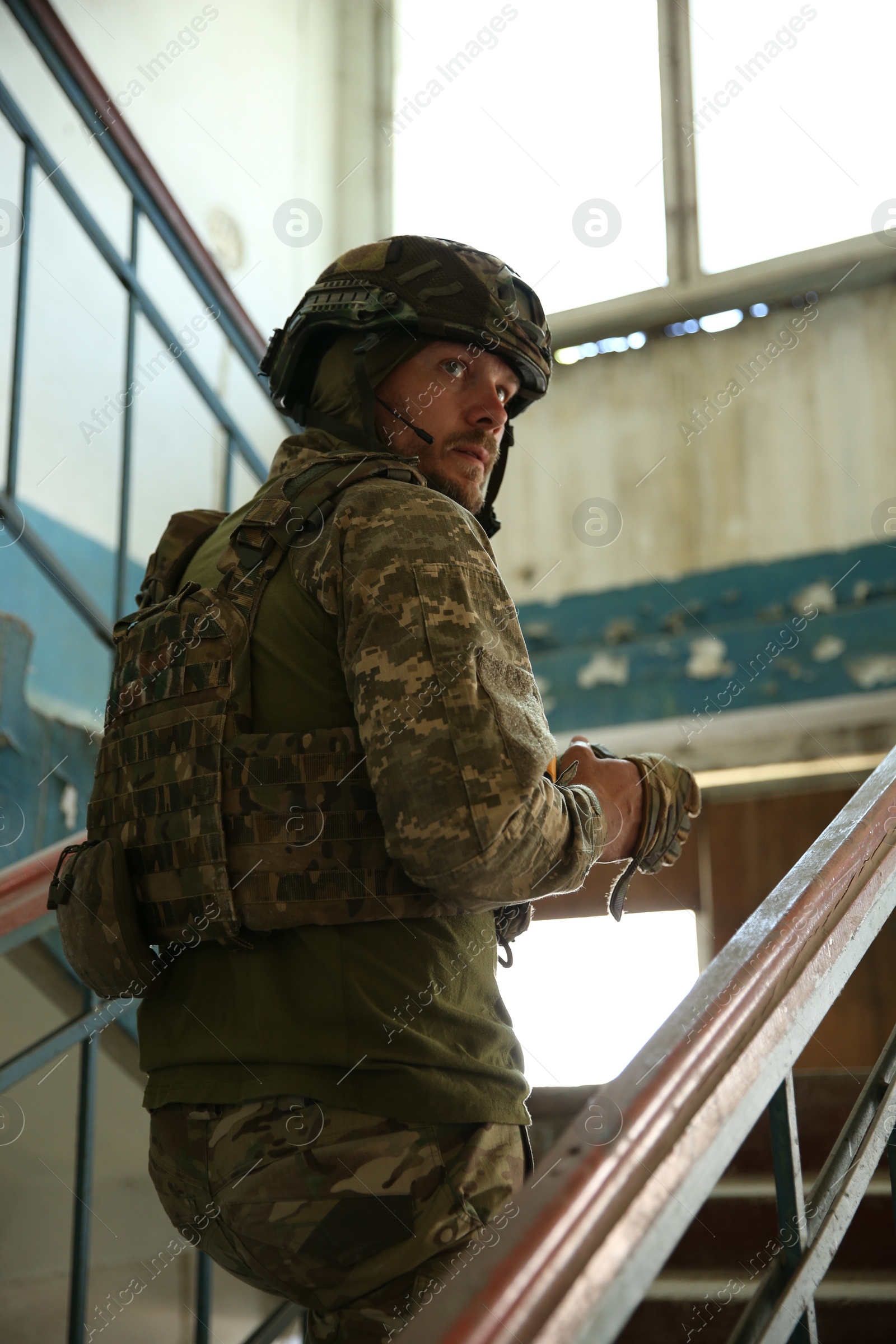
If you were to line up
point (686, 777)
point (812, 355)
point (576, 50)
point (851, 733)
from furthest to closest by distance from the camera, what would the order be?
1. point (576, 50)
2. point (812, 355)
3. point (851, 733)
4. point (686, 777)

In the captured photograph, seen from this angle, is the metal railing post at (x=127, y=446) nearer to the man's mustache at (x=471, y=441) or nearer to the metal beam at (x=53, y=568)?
the metal beam at (x=53, y=568)

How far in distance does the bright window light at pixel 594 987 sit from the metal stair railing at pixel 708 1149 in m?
2.53

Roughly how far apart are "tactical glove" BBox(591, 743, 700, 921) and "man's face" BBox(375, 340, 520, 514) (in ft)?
Result: 1.16

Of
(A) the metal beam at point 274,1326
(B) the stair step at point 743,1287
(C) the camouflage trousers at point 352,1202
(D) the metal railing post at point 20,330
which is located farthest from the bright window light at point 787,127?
(C) the camouflage trousers at point 352,1202

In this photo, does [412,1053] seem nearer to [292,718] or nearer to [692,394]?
[292,718]

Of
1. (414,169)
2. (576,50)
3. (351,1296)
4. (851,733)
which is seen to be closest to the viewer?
(351,1296)

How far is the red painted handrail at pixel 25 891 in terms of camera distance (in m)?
1.62

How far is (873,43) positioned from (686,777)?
3929 millimetres

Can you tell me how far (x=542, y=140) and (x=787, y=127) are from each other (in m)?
0.96

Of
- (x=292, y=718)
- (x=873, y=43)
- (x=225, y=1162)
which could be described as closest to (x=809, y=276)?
(x=873, y=43)

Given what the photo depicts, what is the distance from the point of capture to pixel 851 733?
3670mm

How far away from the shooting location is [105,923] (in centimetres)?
112

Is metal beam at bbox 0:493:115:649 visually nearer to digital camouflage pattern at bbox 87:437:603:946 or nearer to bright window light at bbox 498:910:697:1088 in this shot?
digital camouflage pattern at bbox 87:437:603:946

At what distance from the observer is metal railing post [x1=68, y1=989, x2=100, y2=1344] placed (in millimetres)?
1647
